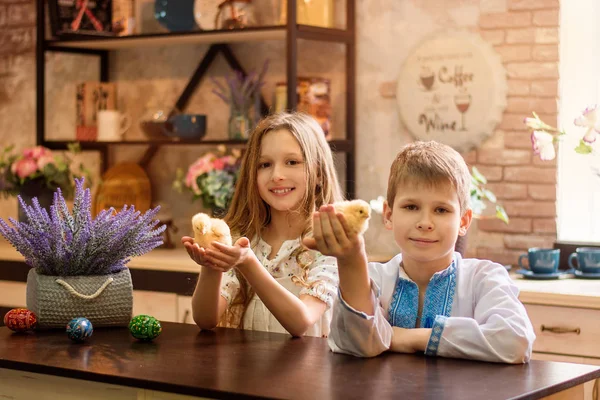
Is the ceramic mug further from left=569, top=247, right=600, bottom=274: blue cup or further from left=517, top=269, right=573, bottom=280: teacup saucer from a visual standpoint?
left=569, top=247, right=600, bottom=274: blue cup

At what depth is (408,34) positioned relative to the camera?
3893 millimetres

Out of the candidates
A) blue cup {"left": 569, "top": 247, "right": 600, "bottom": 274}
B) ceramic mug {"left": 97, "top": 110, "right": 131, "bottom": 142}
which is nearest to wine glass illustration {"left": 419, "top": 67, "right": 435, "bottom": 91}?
blue cup {"left": 569, "top": 247, "right": 600, "bottom": 274}

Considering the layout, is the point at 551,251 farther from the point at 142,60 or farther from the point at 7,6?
the point at 7,6

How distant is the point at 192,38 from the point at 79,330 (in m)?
2.27

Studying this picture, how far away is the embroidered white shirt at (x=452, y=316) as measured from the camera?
180 centimetres

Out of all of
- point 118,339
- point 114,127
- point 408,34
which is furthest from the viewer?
point 114,127

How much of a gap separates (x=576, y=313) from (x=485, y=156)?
36.4 inches

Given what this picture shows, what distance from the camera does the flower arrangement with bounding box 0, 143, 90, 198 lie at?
4.23 metres

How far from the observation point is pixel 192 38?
409cm

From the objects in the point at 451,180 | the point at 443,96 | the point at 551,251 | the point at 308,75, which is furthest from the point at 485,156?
the point at 451,180

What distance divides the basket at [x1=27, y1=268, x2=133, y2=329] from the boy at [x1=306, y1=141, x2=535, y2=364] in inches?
23.5

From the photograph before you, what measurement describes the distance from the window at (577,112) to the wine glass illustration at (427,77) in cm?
51

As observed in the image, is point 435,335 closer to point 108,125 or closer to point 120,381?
point 120,381

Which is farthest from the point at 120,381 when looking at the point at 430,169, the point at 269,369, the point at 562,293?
the point at 562,293
